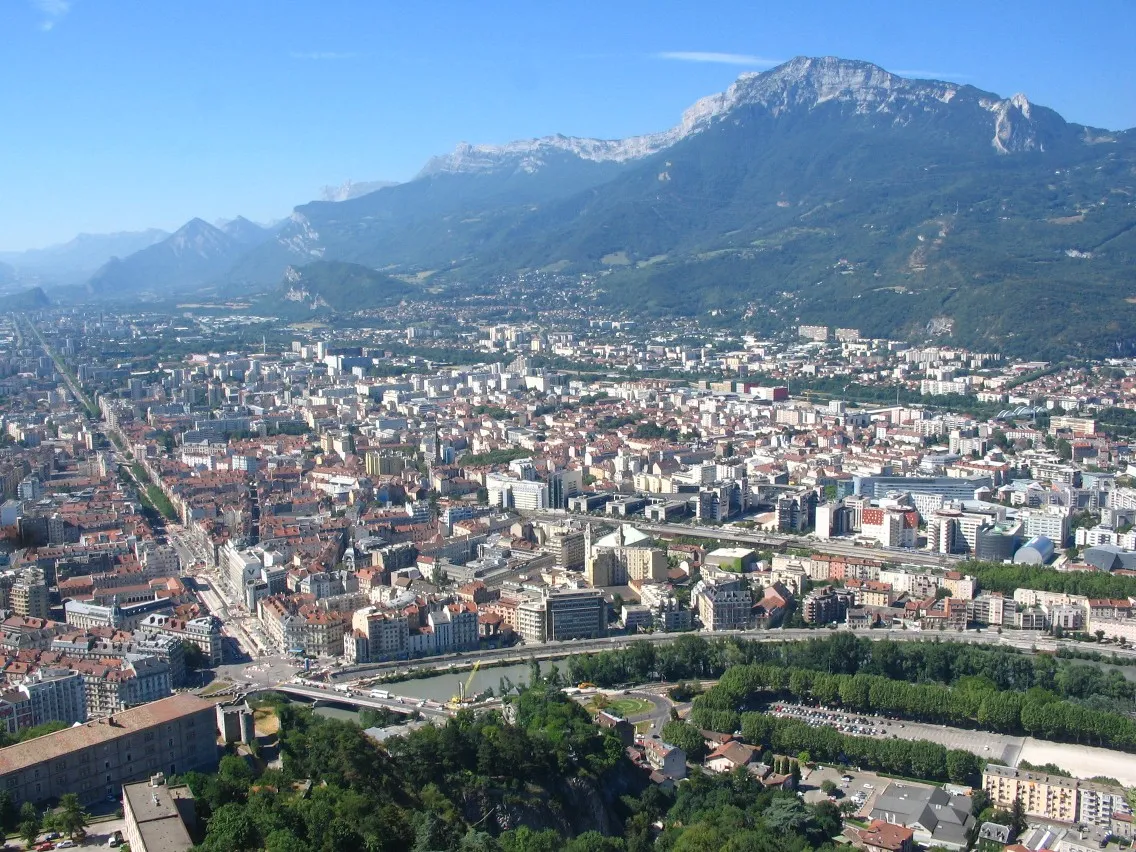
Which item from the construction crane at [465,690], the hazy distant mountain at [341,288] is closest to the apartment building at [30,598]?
the construction crane at [465,690]

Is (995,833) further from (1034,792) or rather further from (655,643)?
(655,643)

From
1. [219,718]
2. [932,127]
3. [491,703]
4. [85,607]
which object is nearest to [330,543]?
[85,607]

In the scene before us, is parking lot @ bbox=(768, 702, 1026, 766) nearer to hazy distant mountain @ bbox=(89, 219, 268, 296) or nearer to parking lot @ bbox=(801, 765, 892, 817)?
parking lot @ bbox=(801, 765, 892, 817)

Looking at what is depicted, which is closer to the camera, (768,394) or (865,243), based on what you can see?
(768,394)

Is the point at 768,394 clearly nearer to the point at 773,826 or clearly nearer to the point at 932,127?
the point at 773,826

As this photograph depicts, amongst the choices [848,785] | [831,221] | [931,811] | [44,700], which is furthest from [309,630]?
[831,221]

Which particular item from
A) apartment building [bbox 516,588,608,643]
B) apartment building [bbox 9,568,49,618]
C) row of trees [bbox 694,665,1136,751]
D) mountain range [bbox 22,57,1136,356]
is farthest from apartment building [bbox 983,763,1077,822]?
mountain range [bbox 22,57,1136,356]

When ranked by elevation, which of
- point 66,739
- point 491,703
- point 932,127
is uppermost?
point 932,127
